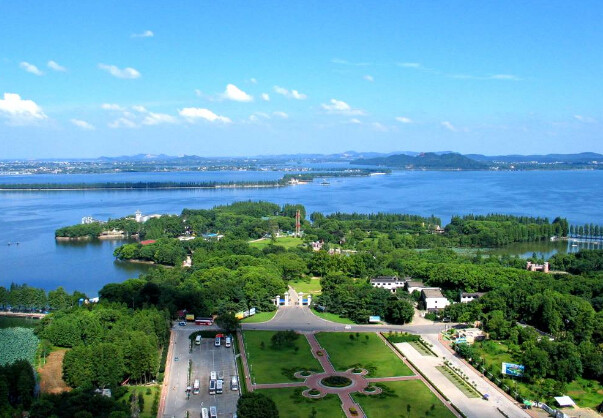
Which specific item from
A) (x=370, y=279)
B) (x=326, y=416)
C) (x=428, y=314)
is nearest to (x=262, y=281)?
(x=370, y=279)

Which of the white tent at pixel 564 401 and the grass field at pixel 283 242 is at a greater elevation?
the grass field at pixel 283 242

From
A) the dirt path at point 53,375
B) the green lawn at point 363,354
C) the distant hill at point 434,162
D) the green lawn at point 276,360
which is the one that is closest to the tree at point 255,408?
the green lawn at point 276,360

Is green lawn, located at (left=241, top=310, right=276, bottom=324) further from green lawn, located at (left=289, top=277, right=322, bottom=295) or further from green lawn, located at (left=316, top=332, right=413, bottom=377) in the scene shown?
green lawn, located at (left=289, top=277, right=322, bottom=295)

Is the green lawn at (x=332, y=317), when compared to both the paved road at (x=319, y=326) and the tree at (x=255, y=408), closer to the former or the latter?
the paved road at (x=319, y=326)

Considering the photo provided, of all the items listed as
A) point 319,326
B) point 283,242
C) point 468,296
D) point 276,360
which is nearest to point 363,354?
A: point 276,360

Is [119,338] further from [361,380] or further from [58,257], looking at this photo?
[58,257]
